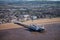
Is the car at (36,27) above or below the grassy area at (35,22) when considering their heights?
below

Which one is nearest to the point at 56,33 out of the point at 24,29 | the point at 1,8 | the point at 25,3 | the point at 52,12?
the point at 52,12

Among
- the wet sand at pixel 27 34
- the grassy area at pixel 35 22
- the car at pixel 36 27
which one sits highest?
the grassy area at pixel 35 22

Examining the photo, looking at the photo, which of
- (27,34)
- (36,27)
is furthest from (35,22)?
(27,34)

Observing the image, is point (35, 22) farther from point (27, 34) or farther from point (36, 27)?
point (27, 34)

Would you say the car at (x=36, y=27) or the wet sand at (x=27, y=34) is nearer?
the wet sand at (x=27, y=34)

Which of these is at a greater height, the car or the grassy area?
the grassy area

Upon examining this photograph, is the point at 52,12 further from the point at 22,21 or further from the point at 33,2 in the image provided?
the point at 22,21

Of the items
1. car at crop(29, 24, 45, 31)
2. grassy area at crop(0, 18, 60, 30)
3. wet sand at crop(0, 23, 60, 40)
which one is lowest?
wet sand at crop(0, 23, 60, 40)

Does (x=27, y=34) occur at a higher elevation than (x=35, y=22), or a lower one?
lower
